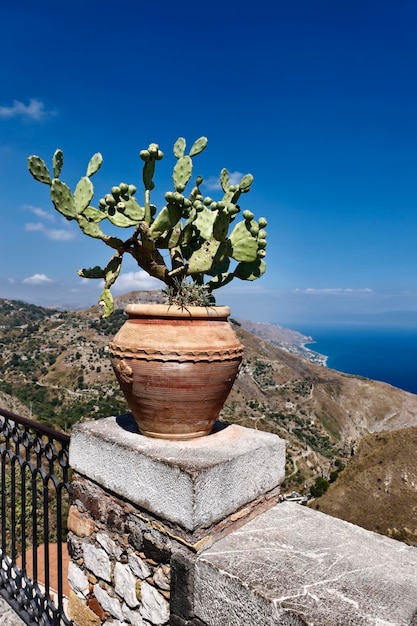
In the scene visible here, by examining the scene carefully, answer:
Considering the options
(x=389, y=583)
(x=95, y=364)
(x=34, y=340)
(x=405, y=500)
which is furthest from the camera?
(x=34, y=340)

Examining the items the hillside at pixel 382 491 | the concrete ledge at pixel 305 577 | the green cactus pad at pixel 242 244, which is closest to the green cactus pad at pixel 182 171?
the green cactus pad at pixel 242 244

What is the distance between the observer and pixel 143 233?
2.13m

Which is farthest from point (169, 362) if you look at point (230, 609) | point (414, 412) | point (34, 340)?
point (414, 412)

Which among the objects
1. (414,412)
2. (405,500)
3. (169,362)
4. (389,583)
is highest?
(169,362)

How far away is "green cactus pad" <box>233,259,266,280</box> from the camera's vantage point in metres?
2.42

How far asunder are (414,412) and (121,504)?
89.0 m

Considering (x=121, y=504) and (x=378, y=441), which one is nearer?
(x=121, y=504)

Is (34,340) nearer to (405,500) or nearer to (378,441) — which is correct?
(378,441)

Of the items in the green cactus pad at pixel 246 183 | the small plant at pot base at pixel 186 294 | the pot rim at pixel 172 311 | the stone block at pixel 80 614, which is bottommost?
the stone block at pixel 80 614

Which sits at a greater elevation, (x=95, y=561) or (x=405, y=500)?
(x=95, y=561)

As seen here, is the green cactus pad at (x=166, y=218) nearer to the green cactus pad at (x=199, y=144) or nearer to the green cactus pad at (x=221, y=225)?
the green cactus pad at (x=221, y=225)

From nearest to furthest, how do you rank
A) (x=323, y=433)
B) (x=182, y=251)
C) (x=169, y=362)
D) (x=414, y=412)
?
(x=169, y=362) < (x=182, y=251) < (x=323, y=433) < (x=414, y=412)

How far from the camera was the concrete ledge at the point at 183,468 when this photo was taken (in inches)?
67.3

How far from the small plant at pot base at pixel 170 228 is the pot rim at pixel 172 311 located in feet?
0.30
